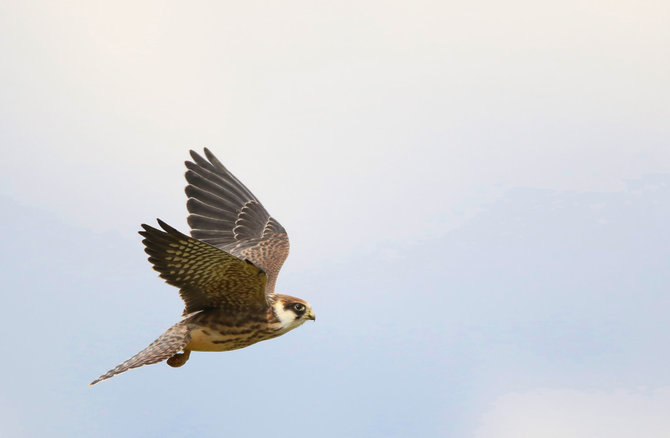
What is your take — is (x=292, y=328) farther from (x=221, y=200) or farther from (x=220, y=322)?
(x=221, y=200)

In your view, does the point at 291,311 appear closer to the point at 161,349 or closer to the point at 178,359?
the point at 178,359

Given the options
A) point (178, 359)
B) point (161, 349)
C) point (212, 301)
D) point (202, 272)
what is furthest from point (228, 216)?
point (161, 349)

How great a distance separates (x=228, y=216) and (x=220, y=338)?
351 cm

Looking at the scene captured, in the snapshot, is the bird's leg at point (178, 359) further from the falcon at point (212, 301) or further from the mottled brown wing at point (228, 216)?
the mottled brown wing at point (228, 216)

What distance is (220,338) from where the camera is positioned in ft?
35.7

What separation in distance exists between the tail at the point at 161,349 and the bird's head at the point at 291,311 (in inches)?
41.0

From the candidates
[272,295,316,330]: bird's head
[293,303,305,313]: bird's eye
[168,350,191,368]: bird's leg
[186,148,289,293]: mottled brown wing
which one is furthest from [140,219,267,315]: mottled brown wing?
[186,148,289,293]: mottled brown wing

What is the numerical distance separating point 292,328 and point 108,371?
225cm

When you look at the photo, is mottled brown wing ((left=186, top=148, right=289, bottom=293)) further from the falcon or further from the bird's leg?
the bird's leg

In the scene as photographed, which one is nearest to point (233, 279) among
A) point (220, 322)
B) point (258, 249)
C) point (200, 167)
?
point (220, 322)

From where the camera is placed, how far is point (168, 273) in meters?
10.1

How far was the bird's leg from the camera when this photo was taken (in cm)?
1078

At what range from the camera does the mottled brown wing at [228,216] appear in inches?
536

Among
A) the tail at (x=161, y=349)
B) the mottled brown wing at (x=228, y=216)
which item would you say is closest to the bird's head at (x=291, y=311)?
the tail at (x=161, y=349)
